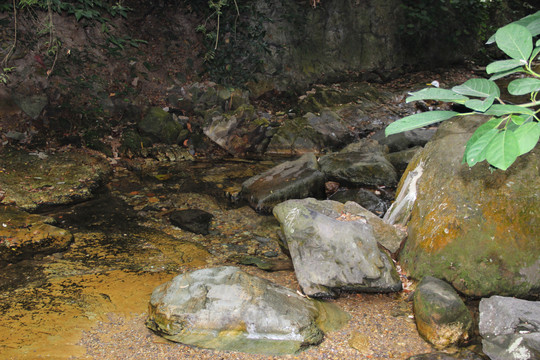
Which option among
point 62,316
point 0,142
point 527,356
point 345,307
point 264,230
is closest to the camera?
point 527,356

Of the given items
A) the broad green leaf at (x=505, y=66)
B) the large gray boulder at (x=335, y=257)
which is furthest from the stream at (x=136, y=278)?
the broad green leaf at (x=505, y=66)

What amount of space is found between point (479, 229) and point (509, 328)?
73 cm

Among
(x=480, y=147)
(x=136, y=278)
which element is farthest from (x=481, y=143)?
(x=136, y=278)

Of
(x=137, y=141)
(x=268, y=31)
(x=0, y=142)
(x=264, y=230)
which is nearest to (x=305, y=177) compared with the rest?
(x=264, y=230)

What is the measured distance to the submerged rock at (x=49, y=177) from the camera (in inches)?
183

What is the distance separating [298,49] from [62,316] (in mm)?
7940

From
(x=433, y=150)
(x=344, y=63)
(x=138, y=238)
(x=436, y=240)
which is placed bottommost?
(x=138, y=238)

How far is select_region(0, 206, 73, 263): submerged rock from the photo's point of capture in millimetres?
3416

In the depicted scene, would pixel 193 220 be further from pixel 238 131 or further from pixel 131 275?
pixel 238 131

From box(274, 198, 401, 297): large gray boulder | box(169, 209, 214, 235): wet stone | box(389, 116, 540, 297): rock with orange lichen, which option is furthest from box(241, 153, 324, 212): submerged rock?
box(389, 116, 540, 297): rock with orange lichen

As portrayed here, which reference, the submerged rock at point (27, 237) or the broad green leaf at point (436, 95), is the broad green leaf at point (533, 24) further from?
the submerged rock at point (27, 237)

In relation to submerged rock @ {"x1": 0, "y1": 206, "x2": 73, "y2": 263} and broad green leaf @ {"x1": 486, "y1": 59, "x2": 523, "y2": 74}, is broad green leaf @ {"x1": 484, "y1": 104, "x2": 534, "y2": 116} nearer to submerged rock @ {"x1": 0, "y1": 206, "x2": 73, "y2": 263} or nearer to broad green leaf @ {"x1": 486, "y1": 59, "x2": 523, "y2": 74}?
broad green leaf @ {"x1": 486, "y1": 59, "x2": 523, "y2": 74}

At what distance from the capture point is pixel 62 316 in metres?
2.60

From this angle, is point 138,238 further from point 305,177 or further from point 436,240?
point 436,240
